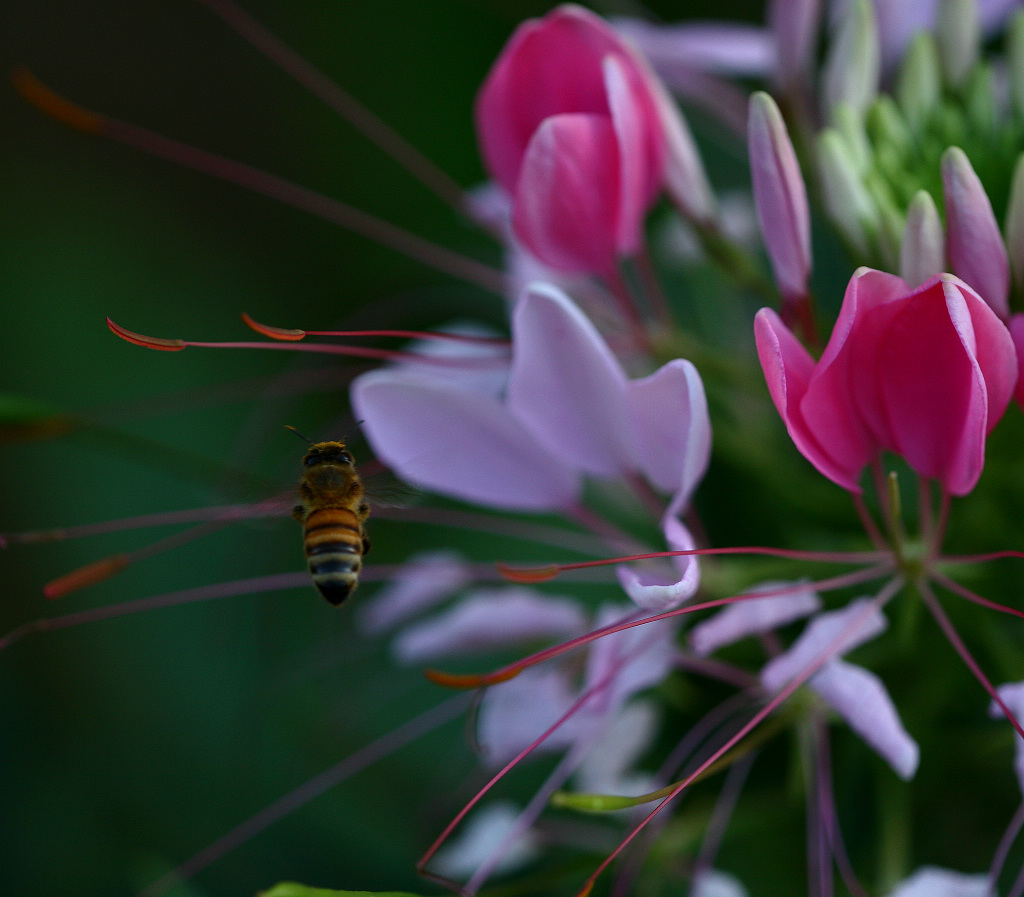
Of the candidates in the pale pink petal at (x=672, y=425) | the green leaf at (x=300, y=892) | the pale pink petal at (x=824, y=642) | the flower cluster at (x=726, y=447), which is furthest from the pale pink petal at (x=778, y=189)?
the green leaf at (x=300, y=892)

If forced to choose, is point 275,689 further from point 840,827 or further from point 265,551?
point 840,827

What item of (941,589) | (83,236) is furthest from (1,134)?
(941,589)

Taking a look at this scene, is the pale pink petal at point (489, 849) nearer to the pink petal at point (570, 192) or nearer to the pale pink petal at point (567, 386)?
the pale pink petal at point (567, 386)

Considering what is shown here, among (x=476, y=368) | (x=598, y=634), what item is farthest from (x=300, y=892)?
(x=476, y=368)

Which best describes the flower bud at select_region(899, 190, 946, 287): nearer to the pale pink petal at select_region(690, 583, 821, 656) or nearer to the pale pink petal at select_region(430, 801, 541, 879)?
the pale pink petal at select_region(690, 583, 821, 656)

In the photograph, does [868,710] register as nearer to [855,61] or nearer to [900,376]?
[900,376]

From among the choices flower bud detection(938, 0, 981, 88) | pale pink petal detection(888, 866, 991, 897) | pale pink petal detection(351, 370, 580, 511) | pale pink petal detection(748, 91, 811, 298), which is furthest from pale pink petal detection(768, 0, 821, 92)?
pale pink petal detection(888, 866, 991, 897)
